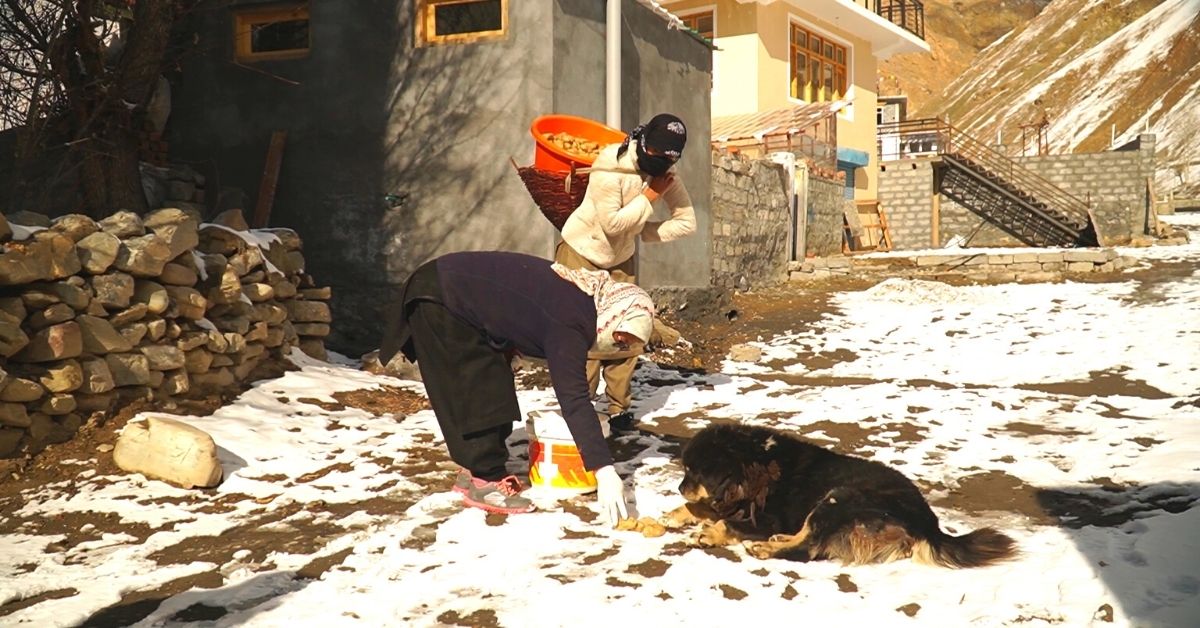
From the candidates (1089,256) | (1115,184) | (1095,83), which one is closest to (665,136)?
(1089,256)

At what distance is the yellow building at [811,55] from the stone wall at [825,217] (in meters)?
1.89

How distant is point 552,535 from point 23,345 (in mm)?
3072

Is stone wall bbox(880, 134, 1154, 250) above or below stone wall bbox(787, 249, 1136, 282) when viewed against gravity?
above

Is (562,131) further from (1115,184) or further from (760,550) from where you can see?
(1115,184)

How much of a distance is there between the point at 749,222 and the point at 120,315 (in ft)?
32.6

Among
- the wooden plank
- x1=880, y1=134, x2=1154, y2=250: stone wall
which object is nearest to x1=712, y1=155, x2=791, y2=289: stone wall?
the wooden plank

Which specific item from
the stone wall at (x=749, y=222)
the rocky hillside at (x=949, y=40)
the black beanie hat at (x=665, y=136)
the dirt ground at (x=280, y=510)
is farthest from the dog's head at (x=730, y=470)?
the rocky hillside at (x=949, y=40)

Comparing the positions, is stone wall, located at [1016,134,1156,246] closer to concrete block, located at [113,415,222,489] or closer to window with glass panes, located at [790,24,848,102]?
window with glass panes, located at [790,24,848,102]

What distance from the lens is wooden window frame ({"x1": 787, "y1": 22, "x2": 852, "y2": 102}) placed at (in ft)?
65.8

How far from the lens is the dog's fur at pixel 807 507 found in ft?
10.1

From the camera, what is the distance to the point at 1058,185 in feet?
70.6

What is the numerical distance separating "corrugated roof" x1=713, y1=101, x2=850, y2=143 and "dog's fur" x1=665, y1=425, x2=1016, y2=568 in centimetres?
1409

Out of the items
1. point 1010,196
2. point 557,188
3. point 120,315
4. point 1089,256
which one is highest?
point 1010,196

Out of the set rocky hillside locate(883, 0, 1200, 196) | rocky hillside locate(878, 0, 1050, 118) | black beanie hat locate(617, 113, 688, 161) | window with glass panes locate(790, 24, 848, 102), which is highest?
rocky hillside locate(878, 0, 1050, 118)
